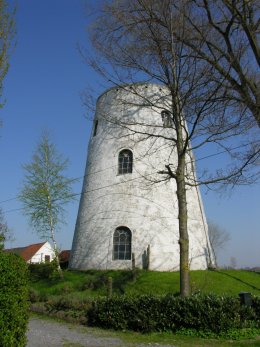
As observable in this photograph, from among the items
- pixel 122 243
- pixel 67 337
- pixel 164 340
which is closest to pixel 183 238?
pixel 164 340

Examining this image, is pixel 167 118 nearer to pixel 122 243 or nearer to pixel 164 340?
pixel 122 243

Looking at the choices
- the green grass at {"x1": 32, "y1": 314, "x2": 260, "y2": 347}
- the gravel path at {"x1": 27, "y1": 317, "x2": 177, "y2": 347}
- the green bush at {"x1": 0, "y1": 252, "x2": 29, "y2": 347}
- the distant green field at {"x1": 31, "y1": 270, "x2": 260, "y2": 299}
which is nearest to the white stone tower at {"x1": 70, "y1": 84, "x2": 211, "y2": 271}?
the distant green field at {"x1": 31, "y1": 270, "x2": 260, "y2": 299}

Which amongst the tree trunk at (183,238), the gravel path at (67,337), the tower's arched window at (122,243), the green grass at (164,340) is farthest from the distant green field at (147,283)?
the green grass at (164,340)

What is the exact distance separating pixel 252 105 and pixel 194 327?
652cm

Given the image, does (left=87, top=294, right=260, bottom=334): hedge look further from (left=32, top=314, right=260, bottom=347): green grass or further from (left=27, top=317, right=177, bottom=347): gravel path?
(left=27, top=317, right=177, bottom=347): gravel path

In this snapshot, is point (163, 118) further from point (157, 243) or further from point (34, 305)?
point (34, 305)

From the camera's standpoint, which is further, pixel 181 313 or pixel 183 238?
pixel 183 238

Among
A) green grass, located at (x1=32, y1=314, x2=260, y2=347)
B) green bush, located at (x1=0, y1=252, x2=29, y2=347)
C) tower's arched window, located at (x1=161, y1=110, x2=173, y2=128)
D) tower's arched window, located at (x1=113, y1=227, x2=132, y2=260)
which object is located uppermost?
tower's arched window, located at (x1=161, y1=110, x2=173, y2=128)

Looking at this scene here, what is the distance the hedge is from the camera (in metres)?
10.2

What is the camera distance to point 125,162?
20.7m

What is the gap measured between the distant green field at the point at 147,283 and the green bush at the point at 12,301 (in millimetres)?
9029

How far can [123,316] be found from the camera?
1127 centimetres

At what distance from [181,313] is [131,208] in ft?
30.2

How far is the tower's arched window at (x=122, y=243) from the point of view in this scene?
62.3 feet
